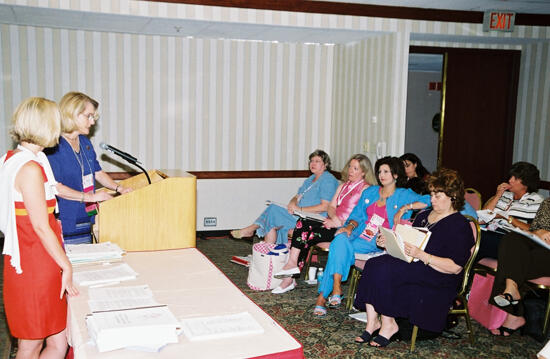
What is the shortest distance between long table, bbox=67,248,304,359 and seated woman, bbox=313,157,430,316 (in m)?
1.75

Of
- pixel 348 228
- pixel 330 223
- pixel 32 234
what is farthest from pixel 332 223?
pixel 32 234

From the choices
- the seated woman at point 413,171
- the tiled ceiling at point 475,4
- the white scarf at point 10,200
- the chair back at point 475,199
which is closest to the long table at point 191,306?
the white scarf at point 10,200

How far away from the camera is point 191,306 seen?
78.5 inches

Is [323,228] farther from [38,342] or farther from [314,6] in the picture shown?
[38,342]

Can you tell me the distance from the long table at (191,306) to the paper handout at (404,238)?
138 cm

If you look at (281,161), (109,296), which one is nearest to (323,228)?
(281,161)

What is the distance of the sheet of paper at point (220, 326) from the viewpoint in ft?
5.66

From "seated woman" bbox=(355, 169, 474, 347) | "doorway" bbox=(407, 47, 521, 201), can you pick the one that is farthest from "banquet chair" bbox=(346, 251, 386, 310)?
"doorway" bbox=(407, 47, 521, 201)

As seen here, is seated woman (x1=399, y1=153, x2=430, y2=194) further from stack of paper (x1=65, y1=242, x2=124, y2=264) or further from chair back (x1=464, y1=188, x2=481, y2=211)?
stack of paper (x1=65, y1=242, x2=124, y2=264)

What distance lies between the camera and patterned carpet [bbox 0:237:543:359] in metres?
3.43

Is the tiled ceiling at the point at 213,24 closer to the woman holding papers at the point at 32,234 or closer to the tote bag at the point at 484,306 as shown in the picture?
the tote bag at the point at 484,306

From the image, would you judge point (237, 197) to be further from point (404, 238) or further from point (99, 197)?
point (99, 197)

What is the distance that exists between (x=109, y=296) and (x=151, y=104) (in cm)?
471

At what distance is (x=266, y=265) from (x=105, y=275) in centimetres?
252
